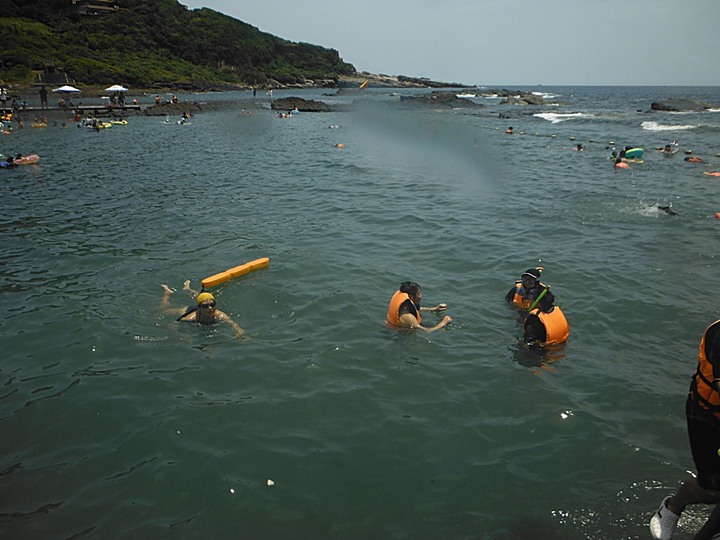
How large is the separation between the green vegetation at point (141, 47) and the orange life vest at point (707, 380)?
101658 millimetres

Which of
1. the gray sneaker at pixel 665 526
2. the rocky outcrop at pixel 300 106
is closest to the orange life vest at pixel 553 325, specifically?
the gray sneaker at pixel 665 526

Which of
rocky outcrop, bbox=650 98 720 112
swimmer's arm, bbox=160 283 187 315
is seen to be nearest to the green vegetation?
swimmer's arm, bbox=160 283 187 315

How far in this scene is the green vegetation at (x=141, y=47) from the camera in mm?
91438

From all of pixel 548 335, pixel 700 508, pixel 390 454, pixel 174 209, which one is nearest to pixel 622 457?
pixel 700 508

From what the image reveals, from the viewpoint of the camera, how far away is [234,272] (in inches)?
472

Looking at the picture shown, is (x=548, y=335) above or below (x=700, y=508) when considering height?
above

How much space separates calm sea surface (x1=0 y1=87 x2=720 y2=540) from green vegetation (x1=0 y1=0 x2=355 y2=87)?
89100 mm

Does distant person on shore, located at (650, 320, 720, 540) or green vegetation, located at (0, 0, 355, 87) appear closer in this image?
distant person on shore, located at (650, 320, 720, 540)

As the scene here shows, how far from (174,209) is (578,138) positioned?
118 feet

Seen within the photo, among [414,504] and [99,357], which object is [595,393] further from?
[99,357]

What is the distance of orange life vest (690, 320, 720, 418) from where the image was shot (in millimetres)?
3748

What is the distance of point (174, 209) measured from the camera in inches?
743

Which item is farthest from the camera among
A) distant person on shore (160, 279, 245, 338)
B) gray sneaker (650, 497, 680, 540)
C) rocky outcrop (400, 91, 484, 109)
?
rocky outcrop (400, 91, 484, 109)

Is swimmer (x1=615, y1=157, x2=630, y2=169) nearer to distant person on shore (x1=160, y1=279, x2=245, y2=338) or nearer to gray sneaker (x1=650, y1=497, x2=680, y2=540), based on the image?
distant person on shore (x1=160, y1=279, x2=245, y2=338)
